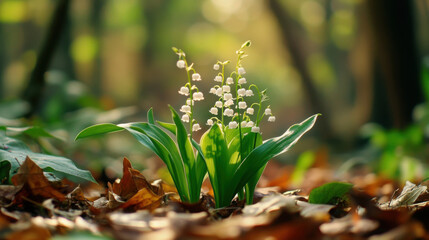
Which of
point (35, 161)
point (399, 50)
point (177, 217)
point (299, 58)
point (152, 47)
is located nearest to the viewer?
point (177, 217)

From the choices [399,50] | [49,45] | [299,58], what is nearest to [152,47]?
[299,58]

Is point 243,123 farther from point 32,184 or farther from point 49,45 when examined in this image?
point 49,45

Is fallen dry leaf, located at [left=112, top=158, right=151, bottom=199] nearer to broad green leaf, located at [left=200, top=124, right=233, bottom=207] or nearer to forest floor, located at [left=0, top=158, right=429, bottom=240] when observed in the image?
forest floor, located at [left=0, top=158, right=429, bottom=240]

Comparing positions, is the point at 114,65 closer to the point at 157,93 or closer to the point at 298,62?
the point at 157,93

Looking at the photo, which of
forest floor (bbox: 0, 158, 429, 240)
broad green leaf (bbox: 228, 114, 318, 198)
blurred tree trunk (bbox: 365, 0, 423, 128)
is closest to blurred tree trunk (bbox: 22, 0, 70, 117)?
forest floor (bbox: 0, 158, 429, 240)

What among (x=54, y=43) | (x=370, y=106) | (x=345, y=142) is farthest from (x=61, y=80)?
(x=345, y=142)

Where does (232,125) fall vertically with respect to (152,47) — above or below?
below
